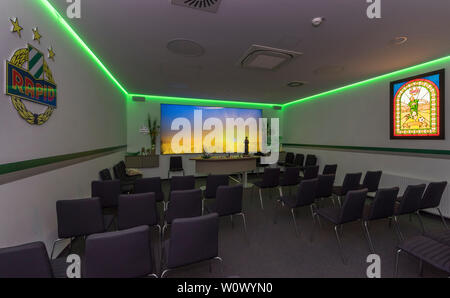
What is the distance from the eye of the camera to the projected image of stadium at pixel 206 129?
6766 mm

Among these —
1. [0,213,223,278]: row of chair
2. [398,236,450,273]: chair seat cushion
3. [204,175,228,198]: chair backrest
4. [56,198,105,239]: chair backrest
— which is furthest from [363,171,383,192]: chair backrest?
[56,198,105,239]: chair backrest

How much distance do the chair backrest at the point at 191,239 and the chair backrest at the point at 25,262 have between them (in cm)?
79

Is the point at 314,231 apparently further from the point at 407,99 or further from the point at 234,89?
the point at 234,89

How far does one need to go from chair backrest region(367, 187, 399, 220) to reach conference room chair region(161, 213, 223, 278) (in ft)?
7.04

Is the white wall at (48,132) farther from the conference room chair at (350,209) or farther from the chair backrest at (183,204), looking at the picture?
the conference room chair at (350,209)

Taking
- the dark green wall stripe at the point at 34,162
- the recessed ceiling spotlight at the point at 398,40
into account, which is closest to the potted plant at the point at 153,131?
the dark green wall stripe at the point at 34,162

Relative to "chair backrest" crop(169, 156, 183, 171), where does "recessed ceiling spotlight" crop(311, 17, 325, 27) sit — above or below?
above

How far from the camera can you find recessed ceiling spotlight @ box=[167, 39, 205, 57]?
2811 millimetres

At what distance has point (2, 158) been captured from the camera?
153 centimetres

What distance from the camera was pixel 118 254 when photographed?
1307 mm

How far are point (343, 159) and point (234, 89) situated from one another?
3.98 m

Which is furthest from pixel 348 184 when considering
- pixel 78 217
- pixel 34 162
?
pixel 34 162

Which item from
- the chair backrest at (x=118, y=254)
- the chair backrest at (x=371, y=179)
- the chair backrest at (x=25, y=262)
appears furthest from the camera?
the chair backrest at (x=371, y=179)

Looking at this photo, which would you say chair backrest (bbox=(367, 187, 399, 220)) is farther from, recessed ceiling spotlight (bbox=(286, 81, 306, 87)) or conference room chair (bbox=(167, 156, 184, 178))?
conference room chair (bbox=(167, 156, 184, 178))
